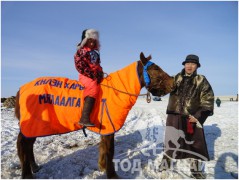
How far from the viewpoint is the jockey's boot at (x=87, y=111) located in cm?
431

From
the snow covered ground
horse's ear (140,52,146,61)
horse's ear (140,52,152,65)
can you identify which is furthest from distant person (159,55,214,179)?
horse's ear (140,52,146,61)

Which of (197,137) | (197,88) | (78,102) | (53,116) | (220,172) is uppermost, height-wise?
(197,88)

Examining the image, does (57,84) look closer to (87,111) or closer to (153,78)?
(87,111)

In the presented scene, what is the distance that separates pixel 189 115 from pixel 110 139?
1.86 metres

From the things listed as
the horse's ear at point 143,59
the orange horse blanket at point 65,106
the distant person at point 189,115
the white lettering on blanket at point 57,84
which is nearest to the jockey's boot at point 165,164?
the distant person at point 189,115

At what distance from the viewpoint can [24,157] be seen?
447 centimetres

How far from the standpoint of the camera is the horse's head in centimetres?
482

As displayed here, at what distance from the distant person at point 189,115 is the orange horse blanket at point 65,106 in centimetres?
120

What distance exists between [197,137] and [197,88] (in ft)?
3.61

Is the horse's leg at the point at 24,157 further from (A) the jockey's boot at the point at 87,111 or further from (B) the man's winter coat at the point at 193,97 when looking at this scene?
(B) the man's winter coat at the point at 193,97

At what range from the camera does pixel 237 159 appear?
20.5ft

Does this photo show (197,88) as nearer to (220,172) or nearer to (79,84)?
(220,172)

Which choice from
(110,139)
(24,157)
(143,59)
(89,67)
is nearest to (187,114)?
(143,59)

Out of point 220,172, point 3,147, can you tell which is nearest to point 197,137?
point 220,172
